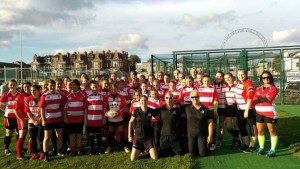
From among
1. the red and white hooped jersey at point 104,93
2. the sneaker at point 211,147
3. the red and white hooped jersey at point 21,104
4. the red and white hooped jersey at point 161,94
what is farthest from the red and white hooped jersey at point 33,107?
the sneaker at point 211,147

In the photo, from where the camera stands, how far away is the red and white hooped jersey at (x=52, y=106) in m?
5.93

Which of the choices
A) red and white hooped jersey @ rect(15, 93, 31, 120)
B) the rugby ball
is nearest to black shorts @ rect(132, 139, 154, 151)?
the rugby ball

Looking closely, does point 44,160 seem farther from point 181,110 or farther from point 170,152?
point 181,110

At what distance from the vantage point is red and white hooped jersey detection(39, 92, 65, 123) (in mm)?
5926

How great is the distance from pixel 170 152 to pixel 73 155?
2112 mm

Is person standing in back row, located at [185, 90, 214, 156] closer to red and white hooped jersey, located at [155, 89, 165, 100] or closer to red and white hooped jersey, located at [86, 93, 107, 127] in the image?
red and white hooped jersey, located at [155, 89, 165, 100]

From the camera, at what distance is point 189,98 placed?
21.5 ft

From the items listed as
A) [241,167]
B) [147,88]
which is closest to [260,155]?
[241,167]

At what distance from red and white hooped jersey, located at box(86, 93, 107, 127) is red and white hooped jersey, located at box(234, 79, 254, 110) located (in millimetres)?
3003

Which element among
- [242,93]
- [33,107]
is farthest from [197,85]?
[33,107]

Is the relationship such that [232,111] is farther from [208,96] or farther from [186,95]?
[186,95]

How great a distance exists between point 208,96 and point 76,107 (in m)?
2.90

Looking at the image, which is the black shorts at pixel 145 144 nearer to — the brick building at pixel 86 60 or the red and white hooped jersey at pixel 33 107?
the red and white hooped jersey at pixel 33 107

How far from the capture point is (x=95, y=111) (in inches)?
248
